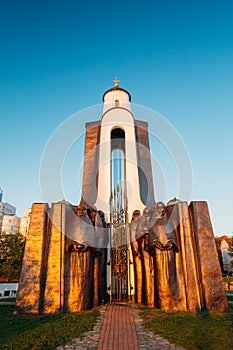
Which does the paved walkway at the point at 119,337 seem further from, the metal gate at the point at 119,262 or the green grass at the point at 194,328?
the metal gate at the point at 119,262

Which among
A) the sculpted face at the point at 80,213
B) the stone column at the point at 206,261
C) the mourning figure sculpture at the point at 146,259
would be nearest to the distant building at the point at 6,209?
the sculpted face at the point at 80,213

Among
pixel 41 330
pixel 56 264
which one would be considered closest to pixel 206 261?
pixel 56 264

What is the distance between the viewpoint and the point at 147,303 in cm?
959

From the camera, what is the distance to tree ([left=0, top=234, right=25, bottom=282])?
21.5 metres

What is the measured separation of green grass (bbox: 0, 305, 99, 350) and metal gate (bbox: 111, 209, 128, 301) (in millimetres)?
3012

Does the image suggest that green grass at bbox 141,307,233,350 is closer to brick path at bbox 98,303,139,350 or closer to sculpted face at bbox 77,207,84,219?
brick path at bbox 98,303,139,350

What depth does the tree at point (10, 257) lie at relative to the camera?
846 inches

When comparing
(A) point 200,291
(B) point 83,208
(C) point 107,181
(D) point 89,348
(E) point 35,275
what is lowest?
(D) point 89,348

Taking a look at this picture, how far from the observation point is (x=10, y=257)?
22.8m

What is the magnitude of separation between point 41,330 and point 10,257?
18.9 metres

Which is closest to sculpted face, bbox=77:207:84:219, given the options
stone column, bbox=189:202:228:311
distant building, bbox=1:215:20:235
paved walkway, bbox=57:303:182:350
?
paved walkway, bbox=57:303:182:350

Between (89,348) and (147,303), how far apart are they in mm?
5330

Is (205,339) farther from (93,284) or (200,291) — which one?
(93,284)

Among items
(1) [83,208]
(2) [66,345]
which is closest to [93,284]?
(1) [83,208]
